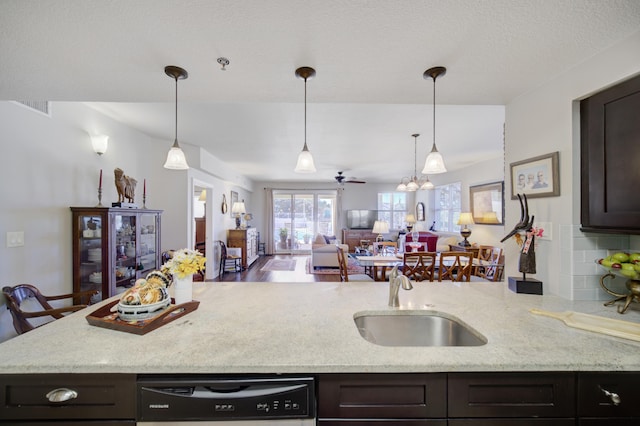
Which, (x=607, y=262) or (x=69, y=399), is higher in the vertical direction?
(x=607, y=262)

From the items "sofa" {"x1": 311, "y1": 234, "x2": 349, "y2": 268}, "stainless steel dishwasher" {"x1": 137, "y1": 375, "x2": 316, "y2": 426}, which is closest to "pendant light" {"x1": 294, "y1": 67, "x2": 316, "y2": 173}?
"stainless steel dishwasher" {"x1": 137, "y1": 375, "x2": 316, "y2": 426}

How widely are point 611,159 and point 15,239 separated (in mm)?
4151

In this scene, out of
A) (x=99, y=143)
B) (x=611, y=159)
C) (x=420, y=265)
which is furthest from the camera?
(x=420, y=265)

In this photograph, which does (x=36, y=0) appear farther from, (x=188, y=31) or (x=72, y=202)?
(x=72, y=202)

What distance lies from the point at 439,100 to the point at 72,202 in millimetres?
3686

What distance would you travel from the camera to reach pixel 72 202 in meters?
2.77

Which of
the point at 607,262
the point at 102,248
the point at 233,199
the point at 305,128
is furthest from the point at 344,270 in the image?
the point at 233,199

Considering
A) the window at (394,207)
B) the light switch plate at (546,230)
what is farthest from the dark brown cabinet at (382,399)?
the window at (394,207)

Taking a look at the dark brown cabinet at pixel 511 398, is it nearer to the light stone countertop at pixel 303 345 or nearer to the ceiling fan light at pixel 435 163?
the light stone countertop at pixel 303 345

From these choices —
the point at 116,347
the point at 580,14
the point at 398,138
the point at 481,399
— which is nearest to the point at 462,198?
the point at 398,138

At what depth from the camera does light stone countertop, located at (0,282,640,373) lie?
2.97ft

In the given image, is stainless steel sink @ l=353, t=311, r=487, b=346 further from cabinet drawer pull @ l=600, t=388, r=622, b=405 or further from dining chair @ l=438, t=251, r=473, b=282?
dining chair @ l=438, t=251, r=473, b=282

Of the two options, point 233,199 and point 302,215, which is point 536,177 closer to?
point 233,199

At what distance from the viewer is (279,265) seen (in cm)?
687
